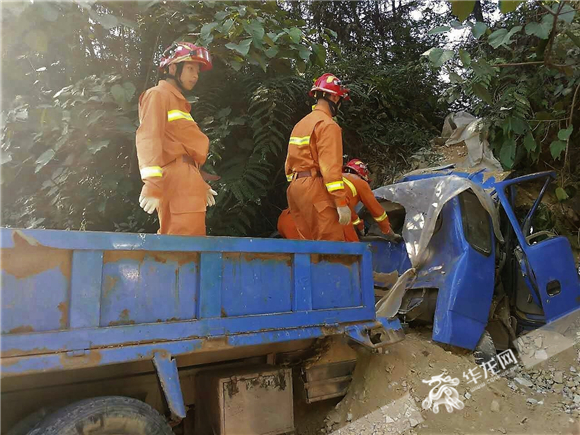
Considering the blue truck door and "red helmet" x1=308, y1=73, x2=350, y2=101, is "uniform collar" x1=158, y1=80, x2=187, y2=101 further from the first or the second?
the blue truck door

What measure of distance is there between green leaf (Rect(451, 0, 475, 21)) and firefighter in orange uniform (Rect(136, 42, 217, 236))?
184cm

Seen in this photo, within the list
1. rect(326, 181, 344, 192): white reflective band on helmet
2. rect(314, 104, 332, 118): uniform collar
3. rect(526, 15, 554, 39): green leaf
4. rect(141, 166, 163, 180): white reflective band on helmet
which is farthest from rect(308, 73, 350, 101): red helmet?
rect(141, 166, 163, 180): white reflective band on helmet

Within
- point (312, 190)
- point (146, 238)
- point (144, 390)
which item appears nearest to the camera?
point (146, 238)

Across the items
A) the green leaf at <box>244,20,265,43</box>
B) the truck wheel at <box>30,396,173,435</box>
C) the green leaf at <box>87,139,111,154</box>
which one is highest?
the green leaf at <box>244,20,265,43</box>

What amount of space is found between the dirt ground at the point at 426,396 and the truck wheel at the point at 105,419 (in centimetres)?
133

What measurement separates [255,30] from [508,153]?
3427 mm

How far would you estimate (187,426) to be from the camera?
271 cm

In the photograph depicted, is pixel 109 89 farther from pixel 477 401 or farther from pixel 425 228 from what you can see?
Answer: pixel 477 401

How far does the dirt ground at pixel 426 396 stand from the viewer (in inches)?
111

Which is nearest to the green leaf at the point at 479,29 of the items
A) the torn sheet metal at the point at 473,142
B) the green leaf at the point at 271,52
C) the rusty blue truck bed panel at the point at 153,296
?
the rusty blue truck bed panel at the point at 153,296

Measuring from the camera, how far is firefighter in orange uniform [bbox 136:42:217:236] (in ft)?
8.80

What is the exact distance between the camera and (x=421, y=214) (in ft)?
12.4

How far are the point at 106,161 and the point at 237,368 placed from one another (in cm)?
325

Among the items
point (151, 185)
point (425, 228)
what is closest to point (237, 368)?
point (151, 185)
